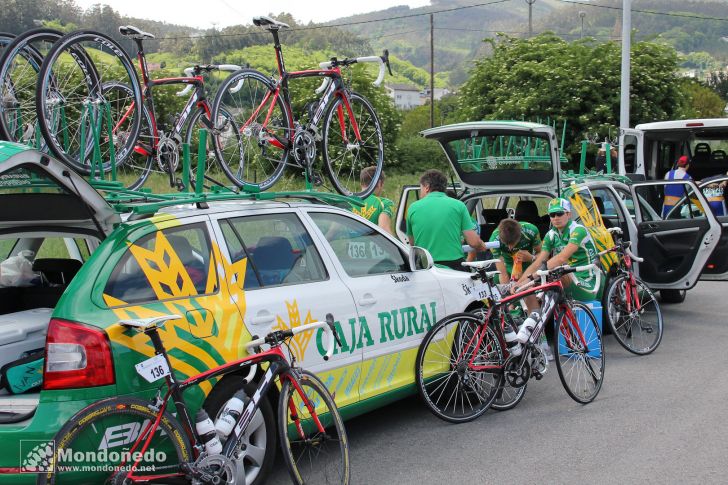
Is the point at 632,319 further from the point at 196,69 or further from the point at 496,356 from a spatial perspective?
the point at 196,69

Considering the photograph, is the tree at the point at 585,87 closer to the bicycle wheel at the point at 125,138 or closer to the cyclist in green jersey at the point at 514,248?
the cyclist in green jersey at the point at 514,248

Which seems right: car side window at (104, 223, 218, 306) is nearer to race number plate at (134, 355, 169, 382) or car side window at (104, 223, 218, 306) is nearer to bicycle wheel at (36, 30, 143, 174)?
race number plate at (134, 355, 169, 382)

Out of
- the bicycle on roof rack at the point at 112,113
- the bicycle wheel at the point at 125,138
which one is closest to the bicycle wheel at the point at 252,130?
the bicycle on roof rack at the point at 112,113

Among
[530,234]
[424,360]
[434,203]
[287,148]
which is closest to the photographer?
[424,360]

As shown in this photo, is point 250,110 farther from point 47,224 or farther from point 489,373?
point 489,373

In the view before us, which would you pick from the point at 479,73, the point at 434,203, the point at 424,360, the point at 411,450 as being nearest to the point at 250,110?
the point at 434,203

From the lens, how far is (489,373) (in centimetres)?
671

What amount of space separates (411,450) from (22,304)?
112 inches

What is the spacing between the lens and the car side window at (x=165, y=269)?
4.53 m

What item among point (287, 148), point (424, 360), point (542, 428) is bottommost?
point (542, 428)

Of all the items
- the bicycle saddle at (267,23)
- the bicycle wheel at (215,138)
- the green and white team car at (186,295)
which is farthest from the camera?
the bicycle saddle at (267,23)

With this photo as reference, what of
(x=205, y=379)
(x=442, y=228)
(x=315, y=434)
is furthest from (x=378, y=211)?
(x=205, y=379)

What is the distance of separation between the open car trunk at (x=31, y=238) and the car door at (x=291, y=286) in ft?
2.70

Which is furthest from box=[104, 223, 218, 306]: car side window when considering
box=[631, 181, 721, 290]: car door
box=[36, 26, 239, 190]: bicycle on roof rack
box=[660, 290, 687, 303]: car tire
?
box=[660, 290, 687, 303]: car tire
